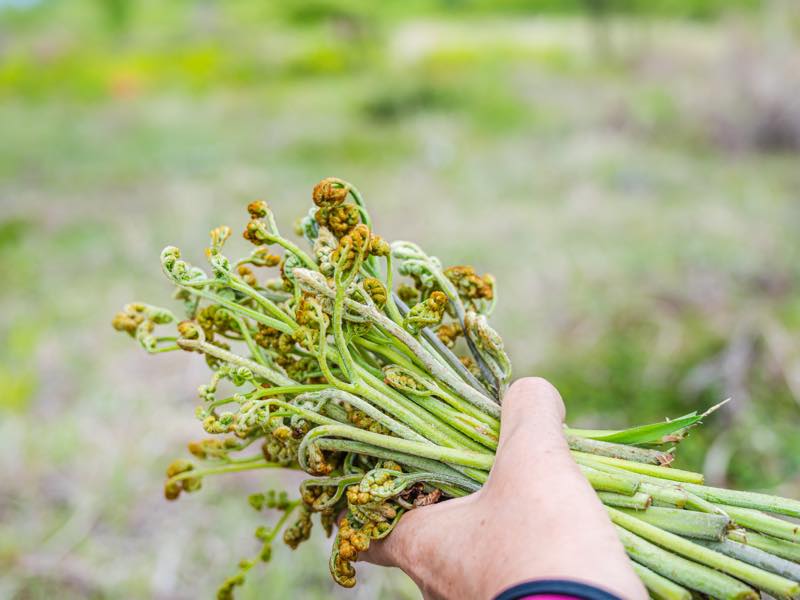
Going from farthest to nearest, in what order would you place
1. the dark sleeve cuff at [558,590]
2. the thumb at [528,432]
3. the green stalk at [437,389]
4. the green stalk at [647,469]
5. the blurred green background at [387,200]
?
1. the blurred green background at [387,200]
2. the green stalk at [437,389]
3. the green stalk at [647,469]
4. the thumb at [528,432]
5. the dark sleeve cuff at [558,590]

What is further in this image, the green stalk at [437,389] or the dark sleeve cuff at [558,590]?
the green stalk at [437,389]

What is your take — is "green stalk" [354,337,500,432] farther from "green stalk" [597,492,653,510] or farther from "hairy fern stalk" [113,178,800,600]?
"green stalk" [597,492,653,510]

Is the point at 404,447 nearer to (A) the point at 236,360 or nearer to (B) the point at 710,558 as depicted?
(A) the point at 236,360

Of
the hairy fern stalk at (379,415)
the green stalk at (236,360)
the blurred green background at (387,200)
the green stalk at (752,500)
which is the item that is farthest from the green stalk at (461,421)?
the blurred green background at (387,200)

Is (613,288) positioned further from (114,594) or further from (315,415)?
(315,415)

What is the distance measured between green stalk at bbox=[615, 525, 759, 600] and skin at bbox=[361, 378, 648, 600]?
0.11 m

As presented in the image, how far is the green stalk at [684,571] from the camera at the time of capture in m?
1.11

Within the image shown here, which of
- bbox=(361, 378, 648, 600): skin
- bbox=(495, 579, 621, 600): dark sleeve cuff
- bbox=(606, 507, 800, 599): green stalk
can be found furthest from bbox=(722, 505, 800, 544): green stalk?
bbox=(495, 579, 621, 600): dark sleeve cuff

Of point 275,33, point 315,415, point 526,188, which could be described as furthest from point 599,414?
point 275,33

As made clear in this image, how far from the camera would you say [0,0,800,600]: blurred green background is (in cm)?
320

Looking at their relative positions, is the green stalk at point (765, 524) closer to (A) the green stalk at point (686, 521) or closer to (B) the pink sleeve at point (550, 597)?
(A) the green stalk at point (686, 521)

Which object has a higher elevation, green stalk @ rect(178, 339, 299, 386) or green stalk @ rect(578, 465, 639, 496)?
green stalk @ rect(178, 339, 299, 386)

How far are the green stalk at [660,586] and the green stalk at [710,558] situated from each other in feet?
0.18

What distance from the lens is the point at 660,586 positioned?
1.14 m
